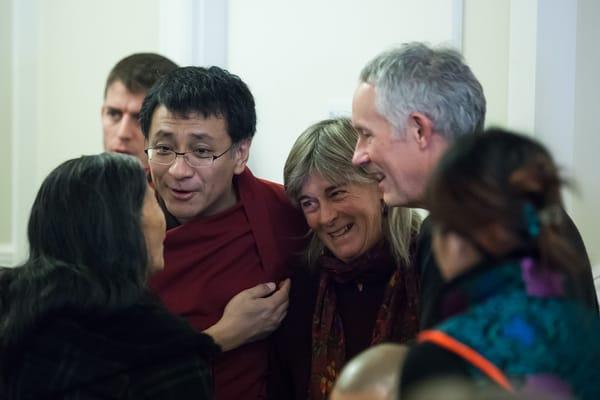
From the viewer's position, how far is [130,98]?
3.04 meters

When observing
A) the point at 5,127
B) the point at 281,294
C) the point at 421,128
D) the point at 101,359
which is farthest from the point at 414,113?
the point at 5,127

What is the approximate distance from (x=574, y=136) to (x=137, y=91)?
132 centimetres

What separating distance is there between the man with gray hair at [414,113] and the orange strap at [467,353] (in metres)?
0.74

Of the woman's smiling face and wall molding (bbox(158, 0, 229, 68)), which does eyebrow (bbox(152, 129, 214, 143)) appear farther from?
wall molding (bbox(158, 0, 229, 68))

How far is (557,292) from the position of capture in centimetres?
116

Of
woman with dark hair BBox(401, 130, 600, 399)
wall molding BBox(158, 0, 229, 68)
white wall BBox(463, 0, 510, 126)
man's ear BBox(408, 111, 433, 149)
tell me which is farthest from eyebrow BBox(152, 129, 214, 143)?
woman with dark hair BBox(401, 130, 600, 399)

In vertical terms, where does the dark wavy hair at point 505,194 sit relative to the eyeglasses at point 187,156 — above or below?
above

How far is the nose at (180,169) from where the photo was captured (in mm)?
2325

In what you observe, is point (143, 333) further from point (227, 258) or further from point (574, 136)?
point (574, 136)

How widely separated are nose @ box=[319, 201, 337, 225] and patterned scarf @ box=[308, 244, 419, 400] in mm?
98

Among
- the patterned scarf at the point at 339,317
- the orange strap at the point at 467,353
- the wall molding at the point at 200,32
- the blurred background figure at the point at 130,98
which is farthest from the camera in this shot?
the wall molding at the point at 200,32

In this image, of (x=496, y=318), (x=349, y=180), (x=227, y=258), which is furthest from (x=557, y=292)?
(x=227, y=258)

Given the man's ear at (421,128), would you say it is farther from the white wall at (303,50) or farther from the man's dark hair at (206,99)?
the white wall at (303,50)

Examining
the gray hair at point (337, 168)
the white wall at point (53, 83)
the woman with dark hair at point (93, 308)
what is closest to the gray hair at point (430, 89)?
the gray hair at point (337, 168)
